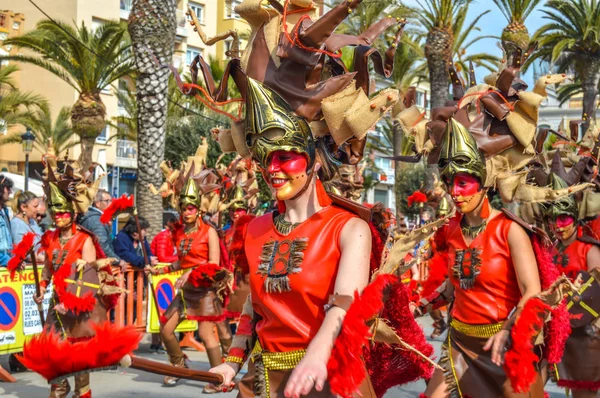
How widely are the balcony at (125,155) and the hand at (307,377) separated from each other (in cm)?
3932

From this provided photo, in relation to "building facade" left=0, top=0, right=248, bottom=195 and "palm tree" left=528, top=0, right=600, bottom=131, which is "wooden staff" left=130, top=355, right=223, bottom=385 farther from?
"building facade" left=0, top=0, right=248, bottom=195

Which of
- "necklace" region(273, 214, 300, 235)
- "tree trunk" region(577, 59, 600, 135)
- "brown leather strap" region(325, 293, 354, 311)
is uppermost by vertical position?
"tree trunk" region(577, 59, 600, 135)

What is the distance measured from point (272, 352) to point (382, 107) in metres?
1.25

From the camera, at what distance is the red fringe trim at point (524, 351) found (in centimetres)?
501

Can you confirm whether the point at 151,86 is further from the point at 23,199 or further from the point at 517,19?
the point at 517,19

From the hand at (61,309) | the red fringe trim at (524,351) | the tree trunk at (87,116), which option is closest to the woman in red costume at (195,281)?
the hand at (61,309)

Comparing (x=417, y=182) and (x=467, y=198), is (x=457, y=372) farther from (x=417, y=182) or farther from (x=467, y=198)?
(x=417, y=182)

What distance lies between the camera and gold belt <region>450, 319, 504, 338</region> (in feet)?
18.2

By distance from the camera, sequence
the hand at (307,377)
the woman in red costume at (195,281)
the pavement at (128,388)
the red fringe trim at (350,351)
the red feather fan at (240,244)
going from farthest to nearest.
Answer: the woman in red costume at (195,281) → the pavement at (128,388) → the red feather fan at (240,244) → the red fringe trim at (350,351) → the hand at (307,377)

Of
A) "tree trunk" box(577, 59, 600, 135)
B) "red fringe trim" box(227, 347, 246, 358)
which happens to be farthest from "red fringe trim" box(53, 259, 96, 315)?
"tree trunk" box(577, 59, 600, 135)

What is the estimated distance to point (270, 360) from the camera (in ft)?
13.3

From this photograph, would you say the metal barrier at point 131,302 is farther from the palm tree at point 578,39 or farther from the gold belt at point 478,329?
the palm tree at point 578,39

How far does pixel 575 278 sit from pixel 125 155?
3694 centimetres

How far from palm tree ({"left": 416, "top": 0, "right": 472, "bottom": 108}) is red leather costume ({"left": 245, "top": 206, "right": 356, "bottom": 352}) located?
18868 mm
